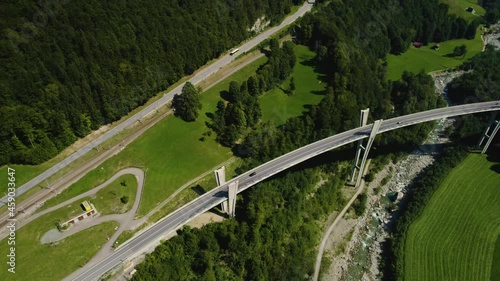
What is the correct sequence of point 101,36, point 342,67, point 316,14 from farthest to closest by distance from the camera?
point 316,14, point 342,67, point 101,36

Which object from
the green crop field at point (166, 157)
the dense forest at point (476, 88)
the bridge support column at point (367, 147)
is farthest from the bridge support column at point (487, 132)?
the green crop field at point (166, 157)

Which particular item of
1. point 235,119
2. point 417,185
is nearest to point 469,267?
point 417,185

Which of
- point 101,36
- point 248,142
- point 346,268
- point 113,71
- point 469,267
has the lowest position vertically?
point 469,267

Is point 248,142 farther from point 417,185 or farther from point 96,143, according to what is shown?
point 417,185

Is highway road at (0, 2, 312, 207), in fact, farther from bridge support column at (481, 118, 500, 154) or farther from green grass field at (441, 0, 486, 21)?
green grass field at (441, 0, 486, 21)

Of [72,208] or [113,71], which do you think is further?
[113,71]

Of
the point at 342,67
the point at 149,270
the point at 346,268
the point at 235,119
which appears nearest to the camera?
the point at 149,270

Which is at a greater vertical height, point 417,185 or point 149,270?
point 149,270
